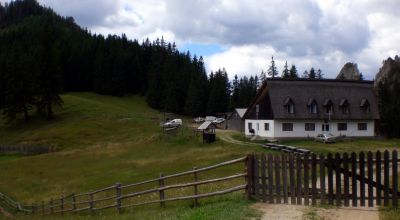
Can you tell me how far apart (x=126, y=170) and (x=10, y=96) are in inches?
2271

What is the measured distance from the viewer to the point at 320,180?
46.7ft

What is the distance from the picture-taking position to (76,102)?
11144cm

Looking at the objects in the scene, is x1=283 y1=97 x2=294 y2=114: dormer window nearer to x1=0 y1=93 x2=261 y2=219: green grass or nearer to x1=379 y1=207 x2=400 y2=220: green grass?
x1=0 y1=93 x2=261 y2=219: green grass

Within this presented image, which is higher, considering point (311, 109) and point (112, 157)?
point (311, 109)

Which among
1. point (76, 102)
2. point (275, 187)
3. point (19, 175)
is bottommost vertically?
point (19, 175)

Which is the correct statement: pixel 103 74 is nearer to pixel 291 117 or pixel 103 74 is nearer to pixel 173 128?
pixel 173 128

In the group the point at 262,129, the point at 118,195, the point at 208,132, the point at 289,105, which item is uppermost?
the point at 289,105

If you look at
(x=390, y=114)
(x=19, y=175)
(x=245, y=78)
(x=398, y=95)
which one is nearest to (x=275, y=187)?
(x=19, y=175)

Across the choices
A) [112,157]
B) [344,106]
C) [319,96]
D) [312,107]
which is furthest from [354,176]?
[344,106]

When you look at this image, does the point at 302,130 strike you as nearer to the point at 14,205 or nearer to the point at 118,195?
the point at 14,205

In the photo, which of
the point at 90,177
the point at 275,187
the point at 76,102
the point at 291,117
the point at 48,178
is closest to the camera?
the point at 275,187

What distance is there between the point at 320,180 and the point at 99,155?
154ft

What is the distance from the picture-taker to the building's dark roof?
237 feet

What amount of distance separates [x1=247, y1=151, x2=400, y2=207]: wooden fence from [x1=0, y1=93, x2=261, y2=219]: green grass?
101 cm
